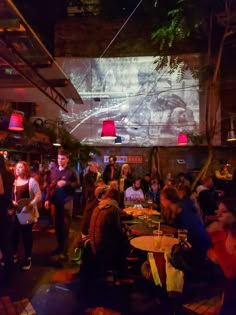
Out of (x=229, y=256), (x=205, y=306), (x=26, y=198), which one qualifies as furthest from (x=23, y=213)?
(x=229, y=256)

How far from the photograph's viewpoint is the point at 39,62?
6695mm

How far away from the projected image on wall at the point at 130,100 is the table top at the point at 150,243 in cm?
929

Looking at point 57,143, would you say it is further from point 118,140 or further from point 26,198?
point 26,198

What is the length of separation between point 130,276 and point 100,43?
11.7 metres

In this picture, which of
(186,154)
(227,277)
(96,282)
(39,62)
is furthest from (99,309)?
(186,154)

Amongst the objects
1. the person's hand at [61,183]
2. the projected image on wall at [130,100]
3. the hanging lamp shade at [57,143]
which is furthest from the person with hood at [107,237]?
the projected image on wall at [130,100]

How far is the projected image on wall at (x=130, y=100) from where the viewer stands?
43.7 feet

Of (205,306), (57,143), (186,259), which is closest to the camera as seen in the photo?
(205,306)

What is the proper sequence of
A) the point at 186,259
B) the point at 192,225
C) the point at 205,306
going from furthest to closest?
the point at 192,225 → the point at 186,259 → the point at 205,306

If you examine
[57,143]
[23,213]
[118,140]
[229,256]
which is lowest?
[23,213]

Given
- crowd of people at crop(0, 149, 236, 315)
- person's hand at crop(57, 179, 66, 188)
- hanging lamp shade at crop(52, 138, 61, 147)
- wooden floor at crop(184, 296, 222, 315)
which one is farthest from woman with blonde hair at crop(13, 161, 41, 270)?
hanging lamp shade at crop(52, 138, 61, 147)

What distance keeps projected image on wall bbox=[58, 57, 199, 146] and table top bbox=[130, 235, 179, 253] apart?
9.29m

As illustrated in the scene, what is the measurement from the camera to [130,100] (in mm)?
13594

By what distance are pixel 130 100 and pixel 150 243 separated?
1018 centimetres
